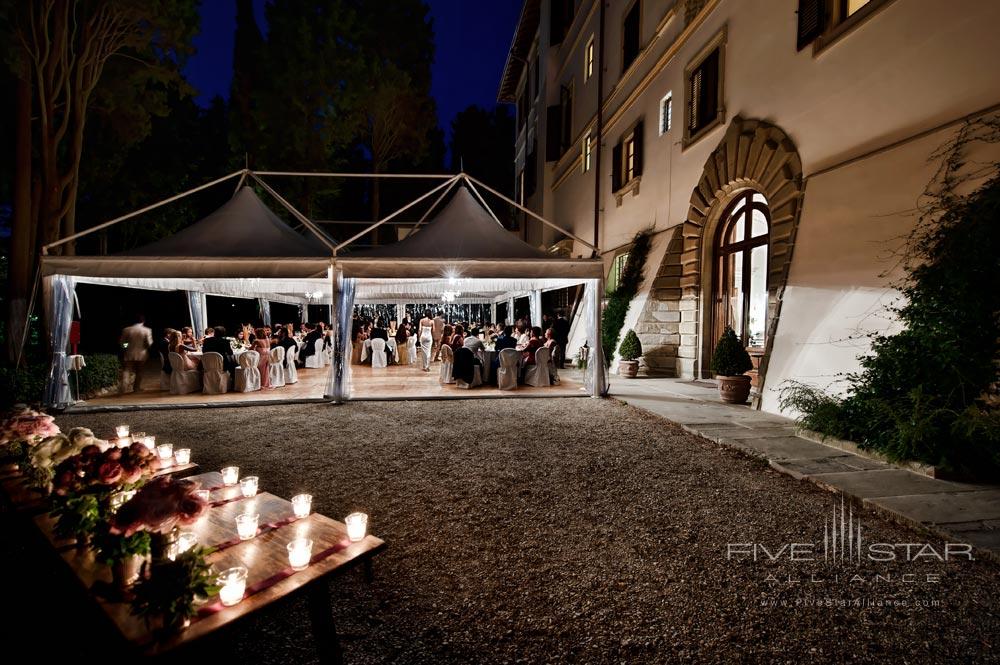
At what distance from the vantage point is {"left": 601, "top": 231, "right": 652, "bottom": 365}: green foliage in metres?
10.8

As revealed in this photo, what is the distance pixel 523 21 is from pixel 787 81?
1674cm

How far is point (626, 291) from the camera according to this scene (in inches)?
430

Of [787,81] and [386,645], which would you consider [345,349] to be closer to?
[386,645]

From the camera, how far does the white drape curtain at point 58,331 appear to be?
6.90 metres

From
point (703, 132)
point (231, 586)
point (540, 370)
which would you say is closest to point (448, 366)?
point (540, 370)

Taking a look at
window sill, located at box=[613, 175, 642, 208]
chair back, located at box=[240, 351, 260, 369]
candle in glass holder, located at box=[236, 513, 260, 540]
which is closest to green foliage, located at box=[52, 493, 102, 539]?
candle in glass holder, located at box=[236, 513, 260, 540]

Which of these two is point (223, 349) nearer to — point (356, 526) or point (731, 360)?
point (356, 526)

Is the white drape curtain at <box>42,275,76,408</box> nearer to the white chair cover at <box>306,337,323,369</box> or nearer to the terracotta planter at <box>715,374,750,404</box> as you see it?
the white chair cover at <box>306,337,323,369</box>

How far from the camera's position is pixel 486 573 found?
250 cm

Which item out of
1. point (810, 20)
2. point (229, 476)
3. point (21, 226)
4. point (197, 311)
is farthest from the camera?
point (197, 311)

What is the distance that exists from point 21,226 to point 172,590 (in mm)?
9451

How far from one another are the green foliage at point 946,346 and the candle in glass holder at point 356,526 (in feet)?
14.0

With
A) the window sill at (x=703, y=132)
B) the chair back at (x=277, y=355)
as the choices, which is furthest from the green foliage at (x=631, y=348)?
the chair back at (x=277, y=355)

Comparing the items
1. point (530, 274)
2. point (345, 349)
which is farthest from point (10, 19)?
point (530, 274)
